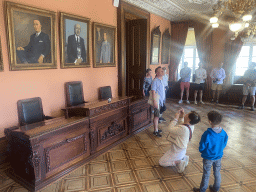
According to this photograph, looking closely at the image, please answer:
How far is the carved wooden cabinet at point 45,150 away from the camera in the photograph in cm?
252

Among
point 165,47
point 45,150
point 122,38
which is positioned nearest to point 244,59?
point 165,47

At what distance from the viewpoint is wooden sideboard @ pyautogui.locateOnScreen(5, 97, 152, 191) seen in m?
2.54

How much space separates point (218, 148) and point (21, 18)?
3.51 m

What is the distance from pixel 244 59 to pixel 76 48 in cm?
729

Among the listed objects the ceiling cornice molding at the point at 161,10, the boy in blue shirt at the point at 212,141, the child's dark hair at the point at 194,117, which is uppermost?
the ceiling cornice molding at the point at 161,10

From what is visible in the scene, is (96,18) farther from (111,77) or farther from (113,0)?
(111,77)

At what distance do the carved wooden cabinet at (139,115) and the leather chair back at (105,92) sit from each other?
101 centimetres

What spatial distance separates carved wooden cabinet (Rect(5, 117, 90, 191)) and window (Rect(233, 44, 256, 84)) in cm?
765

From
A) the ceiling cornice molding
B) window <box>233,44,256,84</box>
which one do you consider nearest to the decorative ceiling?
the ceiling cornice molding

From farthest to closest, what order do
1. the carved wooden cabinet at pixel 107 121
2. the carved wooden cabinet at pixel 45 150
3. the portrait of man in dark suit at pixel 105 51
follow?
the portrait of man in dark suit at pixel 105 51, the carved wooden cabinet at pixel 107 121, the carved wooden cabinet at pixel 45 150

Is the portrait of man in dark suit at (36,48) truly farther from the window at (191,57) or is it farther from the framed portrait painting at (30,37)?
the window at (191,57)

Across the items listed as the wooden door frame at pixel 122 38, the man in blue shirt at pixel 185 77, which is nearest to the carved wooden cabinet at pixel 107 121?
the wooden door frame at pixel 122 38

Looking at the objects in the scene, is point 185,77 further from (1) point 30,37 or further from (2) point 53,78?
(1) point 30,37

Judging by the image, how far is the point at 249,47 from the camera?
807 cm
